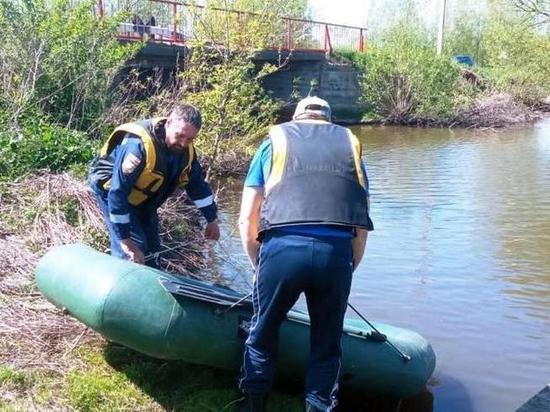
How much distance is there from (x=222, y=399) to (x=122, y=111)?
701cm

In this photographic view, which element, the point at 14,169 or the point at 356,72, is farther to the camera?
the point at 356,72

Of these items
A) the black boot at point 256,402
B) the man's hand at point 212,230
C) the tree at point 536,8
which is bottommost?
the black boot at point 256,402

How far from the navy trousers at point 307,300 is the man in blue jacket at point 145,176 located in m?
1.17

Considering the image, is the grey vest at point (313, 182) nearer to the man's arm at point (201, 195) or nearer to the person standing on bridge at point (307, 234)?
the person standing on bridge at point (307, 234)

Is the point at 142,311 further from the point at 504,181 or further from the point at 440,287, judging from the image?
the point at 504,181

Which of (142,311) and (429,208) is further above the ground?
(142,311)

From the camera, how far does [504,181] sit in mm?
13492

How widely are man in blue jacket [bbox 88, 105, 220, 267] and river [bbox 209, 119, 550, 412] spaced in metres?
2.21

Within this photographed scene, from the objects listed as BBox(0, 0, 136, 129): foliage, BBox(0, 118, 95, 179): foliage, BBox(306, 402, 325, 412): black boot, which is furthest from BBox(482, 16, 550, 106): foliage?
BBox(306, 402, 325, 412): black boot

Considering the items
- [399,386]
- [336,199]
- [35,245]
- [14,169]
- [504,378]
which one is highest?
[336,199]

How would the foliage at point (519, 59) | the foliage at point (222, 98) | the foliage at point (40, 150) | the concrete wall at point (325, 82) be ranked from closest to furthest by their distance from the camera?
the foliage at point (40, 150) < the foliage at point (222, 98) < the concrete wall at point (325, 82) < the foliage at point (519, 59)

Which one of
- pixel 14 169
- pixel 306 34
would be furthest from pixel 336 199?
pixel 306 34

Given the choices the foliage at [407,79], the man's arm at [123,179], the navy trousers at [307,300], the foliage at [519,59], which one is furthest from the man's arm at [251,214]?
the foliage at [519,59]

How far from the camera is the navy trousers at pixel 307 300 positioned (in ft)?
Result: 10.7
